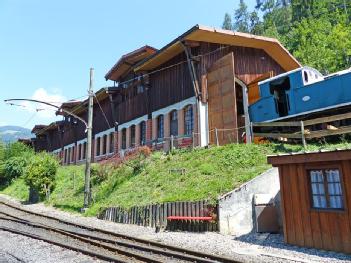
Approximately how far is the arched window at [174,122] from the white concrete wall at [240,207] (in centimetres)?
1098

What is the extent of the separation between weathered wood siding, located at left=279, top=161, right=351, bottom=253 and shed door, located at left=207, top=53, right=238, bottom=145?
8.62m

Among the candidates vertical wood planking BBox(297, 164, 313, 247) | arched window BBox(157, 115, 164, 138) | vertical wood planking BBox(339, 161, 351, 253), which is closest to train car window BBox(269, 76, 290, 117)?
vertical wood planking BBox(297, 164, 313, 247)

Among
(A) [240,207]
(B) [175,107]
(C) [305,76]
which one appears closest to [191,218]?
(A) [240,207]

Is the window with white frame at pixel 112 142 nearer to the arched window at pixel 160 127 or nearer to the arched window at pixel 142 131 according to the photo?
the arched window at pixel 142 131

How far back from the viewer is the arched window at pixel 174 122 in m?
23.5

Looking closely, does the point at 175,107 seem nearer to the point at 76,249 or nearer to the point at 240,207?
the point at 240,207

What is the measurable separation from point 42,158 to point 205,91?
12604 mm

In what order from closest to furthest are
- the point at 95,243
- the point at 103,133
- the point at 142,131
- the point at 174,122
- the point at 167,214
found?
1. the point at 95,243
2. the point at 167,214
3. the point at 174,122
4. the point at 142,131
5. the point at 103,133

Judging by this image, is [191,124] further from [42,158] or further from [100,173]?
[42,158]

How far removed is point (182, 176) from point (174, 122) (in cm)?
782

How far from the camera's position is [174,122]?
77.6 feet

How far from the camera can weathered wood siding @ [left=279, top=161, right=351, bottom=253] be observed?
9141 millimetres

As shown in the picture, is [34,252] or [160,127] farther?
[160,127]

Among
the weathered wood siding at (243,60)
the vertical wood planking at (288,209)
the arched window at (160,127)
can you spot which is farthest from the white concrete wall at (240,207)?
the arched window at (160,127)
